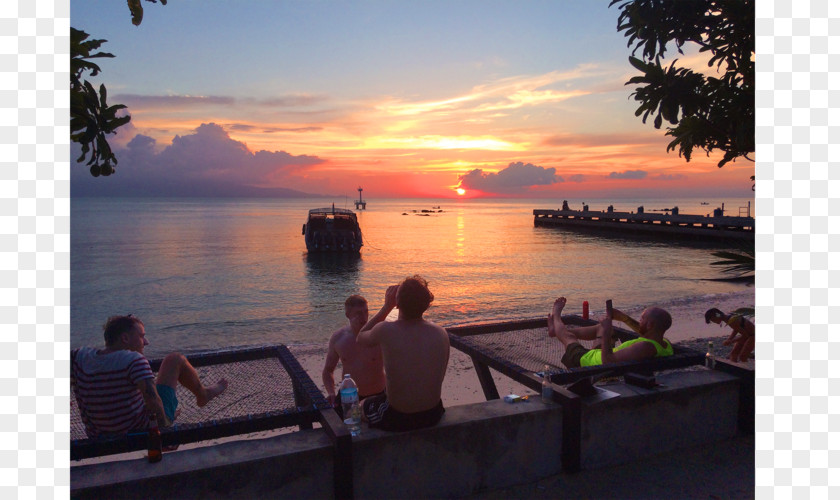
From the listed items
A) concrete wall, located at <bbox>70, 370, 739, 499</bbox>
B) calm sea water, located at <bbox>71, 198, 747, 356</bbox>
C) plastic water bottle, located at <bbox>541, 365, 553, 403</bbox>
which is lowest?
calm sea water, located at <bbox>71, 198, 747, 356</bbox>

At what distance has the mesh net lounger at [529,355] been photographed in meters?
4.36

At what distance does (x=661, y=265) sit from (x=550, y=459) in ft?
119

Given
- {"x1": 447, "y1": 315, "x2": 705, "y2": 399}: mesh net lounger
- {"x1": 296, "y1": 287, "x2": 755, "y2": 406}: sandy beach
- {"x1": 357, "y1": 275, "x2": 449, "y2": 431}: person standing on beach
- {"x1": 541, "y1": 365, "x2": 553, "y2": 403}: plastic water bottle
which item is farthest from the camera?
{"x1": 296, "y1": 287, "x2": 755, "y2": 406}: sandy beach

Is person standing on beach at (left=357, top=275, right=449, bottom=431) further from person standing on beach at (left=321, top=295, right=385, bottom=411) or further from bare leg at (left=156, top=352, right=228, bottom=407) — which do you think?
bare leg at (left=156, top=352, right=228, bottom=407)

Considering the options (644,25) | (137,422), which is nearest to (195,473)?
(137,422)

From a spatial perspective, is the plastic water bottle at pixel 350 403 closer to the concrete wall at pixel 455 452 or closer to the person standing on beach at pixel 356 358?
the concrete wall at pixel 455 452

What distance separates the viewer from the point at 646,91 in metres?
5.57

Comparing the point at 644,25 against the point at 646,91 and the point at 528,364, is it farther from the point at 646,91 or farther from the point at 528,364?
the point at 528,364

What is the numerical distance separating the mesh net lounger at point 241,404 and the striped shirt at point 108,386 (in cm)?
29

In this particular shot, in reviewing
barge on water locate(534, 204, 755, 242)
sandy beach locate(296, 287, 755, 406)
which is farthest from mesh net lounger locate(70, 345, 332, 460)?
barge on water locate(534, 204, 755, 242)

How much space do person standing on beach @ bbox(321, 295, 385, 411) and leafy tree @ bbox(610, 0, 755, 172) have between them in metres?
3.79

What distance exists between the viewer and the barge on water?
160 feet

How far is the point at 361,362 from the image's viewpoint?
182 inches

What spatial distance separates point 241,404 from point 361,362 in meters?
1.12
